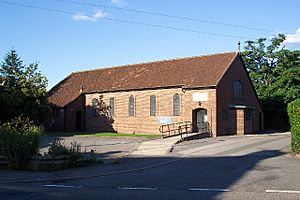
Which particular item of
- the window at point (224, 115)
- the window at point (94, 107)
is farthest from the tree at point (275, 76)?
the window at point (94, 107)

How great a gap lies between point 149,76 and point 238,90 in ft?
30.4

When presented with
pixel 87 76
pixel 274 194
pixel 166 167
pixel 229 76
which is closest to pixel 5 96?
pixel 87 76

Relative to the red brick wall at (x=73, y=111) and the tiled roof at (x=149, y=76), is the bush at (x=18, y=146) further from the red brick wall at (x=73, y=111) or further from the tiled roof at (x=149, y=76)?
the red brick wall at (x=73, y=111)

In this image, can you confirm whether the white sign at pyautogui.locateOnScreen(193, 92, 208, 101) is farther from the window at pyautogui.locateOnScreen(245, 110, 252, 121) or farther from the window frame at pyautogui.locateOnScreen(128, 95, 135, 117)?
the window frame at pyautogui.locateOnScreen(128, 95, 135, 117)

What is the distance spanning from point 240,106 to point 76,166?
77.3 feet

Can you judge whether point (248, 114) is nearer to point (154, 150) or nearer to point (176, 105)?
point (176, 105)

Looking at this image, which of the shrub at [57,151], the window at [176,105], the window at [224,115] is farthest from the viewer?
the window at [176,105]

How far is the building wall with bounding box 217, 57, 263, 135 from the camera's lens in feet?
107

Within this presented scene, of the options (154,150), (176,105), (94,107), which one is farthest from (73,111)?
(154,150)

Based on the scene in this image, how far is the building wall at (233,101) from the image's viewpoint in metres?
32.6

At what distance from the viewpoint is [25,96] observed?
116 ft

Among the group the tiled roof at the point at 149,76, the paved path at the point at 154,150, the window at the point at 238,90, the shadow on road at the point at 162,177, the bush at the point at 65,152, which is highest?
the tiled roof at the point at 149,76

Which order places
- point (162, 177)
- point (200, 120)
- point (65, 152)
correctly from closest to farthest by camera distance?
point (162, 177), point (65, 152), point (200, 120)

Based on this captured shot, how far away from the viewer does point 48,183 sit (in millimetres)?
11195
